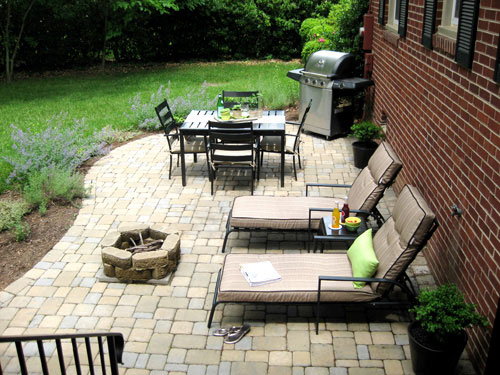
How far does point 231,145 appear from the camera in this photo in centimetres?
794

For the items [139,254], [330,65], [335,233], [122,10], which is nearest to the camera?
[139,254]

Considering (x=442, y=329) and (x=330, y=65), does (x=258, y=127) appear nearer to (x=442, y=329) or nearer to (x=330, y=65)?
(x=330, y=65)

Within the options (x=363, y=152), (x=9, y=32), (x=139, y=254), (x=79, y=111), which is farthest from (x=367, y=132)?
(x=9, y=32)

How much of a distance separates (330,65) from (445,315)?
7.20 m

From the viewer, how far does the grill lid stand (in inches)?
407

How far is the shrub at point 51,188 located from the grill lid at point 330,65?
5066mm

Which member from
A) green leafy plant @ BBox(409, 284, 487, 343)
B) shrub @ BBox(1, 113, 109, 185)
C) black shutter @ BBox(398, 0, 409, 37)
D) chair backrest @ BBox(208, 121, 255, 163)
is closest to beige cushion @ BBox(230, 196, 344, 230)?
chair backrest @ BBox(208, 121, 255, 163)

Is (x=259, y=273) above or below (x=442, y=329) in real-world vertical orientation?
below

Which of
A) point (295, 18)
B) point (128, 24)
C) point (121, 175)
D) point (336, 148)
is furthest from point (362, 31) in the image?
point (128, 24)

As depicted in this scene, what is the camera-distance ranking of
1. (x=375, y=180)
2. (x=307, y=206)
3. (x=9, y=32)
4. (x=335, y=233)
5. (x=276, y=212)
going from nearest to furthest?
(x=335, y=233), (x=375, y=180), (x=276, y=212), (x=307, y=206), (x=9, y=32)

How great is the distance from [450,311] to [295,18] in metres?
18.0

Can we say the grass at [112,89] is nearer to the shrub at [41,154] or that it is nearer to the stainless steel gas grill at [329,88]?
the shrub at [41,154]

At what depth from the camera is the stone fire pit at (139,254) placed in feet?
18.8

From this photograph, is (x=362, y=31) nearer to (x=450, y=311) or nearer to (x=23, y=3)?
(x=450, y=311)
